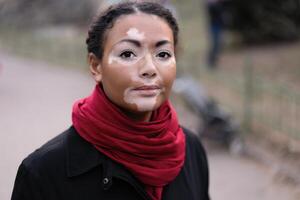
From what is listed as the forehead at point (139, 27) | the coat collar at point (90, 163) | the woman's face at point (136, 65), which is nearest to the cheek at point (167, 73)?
the woman's face at point (136, 65)

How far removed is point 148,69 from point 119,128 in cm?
25

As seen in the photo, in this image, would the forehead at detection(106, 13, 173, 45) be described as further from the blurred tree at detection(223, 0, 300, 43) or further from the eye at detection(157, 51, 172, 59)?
the blurred tree at detection(223, 0, 300, 43)

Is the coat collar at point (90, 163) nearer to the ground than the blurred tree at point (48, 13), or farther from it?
nearer to the ground

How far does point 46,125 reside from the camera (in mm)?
7484

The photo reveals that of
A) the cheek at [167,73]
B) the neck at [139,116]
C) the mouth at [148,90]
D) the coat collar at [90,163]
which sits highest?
the cheek at [167,73]

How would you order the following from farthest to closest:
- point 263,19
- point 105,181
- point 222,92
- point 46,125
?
point 263,19 → point 222,92 → point 46,125 → point 105,181

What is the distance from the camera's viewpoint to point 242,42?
1141 centimetres

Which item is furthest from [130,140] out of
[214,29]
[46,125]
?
[214,29]

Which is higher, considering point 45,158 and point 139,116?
point 139,116

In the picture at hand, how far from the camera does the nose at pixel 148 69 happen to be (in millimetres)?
2096

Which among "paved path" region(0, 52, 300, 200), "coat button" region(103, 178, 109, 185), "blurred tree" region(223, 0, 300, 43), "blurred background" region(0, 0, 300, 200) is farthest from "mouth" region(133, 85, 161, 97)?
"blurred tree" region(223, 0, 300, 43)

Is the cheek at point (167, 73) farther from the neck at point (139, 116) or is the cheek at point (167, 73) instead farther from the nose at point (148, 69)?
the neck at point (139, 116)

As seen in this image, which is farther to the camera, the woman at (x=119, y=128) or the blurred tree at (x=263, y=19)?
the blurred tree at (x=263, y=19)

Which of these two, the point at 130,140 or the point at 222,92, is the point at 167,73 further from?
the point at 222,92
